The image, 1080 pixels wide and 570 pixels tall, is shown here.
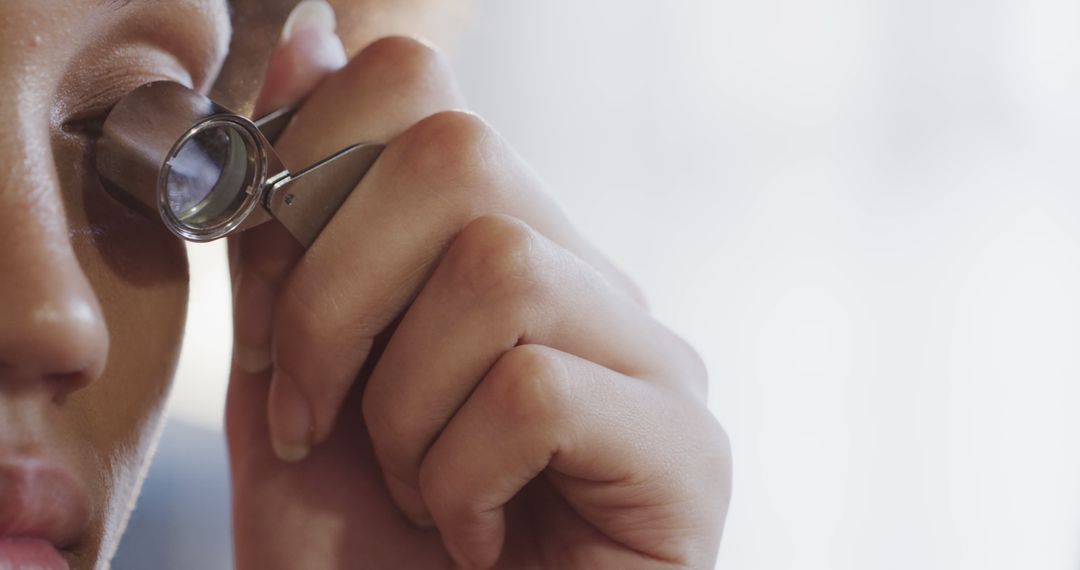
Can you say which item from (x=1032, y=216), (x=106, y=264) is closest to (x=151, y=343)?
(x=106, y=264)

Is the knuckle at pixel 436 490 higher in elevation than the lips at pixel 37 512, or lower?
higher

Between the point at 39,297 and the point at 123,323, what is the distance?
→ 14cm

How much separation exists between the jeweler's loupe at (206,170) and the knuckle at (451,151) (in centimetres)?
3

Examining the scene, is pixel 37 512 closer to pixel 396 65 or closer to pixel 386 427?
pixel 386 427

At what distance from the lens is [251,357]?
818 mm

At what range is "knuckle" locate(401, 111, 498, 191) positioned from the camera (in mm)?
729

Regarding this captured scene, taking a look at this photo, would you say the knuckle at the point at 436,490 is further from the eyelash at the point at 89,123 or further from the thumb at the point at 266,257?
the eyelash at the point at 89,123

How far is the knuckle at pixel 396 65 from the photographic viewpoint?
0.79m

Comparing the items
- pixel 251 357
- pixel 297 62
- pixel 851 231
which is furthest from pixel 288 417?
pixel 851 231

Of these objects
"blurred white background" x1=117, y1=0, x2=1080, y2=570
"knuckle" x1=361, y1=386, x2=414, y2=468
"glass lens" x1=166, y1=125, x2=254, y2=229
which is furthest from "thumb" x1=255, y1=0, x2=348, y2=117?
"blurred white background" x1=117, y1=0, x2=1080, y2=570

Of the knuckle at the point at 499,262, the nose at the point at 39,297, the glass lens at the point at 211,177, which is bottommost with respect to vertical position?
the nose at the point at 39,297

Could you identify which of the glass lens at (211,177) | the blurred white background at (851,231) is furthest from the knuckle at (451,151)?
the blurred white background at (851,231)

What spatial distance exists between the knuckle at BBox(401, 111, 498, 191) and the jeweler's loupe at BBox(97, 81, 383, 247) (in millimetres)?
35

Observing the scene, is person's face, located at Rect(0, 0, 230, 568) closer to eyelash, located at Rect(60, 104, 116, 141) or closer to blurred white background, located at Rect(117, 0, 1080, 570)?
eyelash, located at Rect(60, 104, 116, 141)
